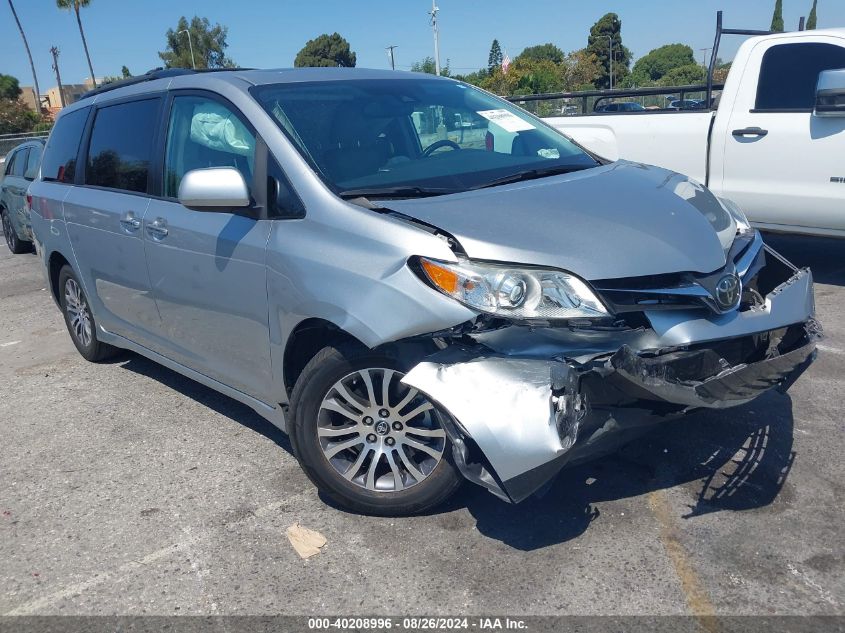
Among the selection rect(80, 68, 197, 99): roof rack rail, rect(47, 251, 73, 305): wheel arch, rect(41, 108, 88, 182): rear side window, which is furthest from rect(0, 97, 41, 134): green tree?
rect(80, 68, 197, 99): roof rack rail

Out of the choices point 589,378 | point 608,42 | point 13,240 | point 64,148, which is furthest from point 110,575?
point 608,42

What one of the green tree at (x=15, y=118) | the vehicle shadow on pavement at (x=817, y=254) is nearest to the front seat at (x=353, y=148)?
the vehicle shadow on pavement at (x=817, y=254)

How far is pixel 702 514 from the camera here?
313cm

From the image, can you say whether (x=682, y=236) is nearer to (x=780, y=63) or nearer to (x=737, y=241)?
(x=737, y=241)

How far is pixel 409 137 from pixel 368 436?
4.99 feet

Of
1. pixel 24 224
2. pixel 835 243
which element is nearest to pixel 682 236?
pixel 835 243

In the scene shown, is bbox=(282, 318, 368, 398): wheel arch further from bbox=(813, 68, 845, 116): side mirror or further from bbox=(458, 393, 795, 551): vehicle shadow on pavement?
bbox=(813, 68, 845, 116): side mirror

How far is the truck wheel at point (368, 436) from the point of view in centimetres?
308

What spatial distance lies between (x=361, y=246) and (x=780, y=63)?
500 cm

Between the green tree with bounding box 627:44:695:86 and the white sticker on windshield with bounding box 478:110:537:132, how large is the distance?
113 meters

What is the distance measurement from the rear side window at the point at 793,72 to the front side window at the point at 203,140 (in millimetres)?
4719

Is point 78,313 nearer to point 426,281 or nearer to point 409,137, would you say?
point 409,137

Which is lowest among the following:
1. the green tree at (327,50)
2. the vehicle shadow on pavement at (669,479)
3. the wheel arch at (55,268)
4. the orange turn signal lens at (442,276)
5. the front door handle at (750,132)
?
the vehicle shadow on pavement at (669,479)

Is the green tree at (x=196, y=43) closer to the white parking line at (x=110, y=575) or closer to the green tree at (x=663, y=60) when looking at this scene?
the green tree at (x=663, y=60)
